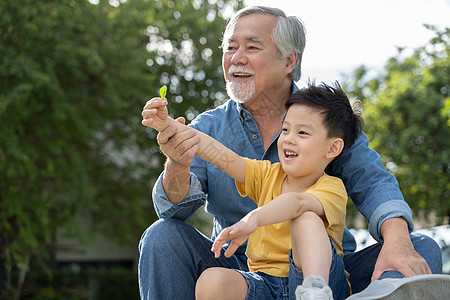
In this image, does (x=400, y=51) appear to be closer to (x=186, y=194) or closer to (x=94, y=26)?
(x=94, y=26)

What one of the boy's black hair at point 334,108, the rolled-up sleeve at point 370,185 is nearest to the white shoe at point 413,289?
the rolled-up sleeve at point 370,185

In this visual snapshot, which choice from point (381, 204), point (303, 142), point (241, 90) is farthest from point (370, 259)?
point (241, 90)

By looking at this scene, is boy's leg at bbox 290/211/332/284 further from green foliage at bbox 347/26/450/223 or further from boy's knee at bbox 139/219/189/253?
green foliage at bbox 347/26/450/223

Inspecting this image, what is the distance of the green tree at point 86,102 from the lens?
6.66 meters

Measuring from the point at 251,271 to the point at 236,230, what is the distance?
1.70 ft

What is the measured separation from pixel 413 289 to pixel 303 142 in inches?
25.0

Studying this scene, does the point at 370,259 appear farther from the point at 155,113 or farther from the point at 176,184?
the point at 155,113

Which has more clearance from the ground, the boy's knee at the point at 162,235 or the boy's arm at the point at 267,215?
the boy's arm at the point at 267,215

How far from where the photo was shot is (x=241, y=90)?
264 cm

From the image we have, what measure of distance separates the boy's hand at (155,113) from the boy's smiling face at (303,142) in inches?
17.5

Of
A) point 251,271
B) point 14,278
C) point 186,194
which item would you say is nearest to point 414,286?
point 251,271

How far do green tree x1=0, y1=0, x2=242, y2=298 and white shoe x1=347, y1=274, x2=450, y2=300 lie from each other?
522 cm

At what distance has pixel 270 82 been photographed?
271cm

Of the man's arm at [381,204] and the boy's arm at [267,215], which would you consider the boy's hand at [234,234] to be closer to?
the boy's arm at [267,215]
